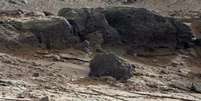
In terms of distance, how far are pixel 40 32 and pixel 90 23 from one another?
3.88ft

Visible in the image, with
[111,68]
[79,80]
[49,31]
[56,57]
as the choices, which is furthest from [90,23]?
[79,80]

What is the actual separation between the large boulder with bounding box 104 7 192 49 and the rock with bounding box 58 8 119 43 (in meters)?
0.28

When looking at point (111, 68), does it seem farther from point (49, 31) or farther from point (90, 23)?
point (90, 23)

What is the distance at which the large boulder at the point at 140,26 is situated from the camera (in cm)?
1162

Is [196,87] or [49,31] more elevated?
[49,31]

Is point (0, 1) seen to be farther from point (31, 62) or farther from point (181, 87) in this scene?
point (181, 87)

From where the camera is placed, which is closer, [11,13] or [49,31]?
[49,31]

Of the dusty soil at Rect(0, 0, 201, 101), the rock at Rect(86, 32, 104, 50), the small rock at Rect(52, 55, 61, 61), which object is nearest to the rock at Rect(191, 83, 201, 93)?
the dusty soil at Rect(0, 0, 201, 101)

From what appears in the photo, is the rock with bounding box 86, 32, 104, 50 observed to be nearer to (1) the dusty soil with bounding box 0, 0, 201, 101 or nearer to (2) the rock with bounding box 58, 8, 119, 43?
(2) the rock with bounding box 58, 8, 119, 43

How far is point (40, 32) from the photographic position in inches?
420

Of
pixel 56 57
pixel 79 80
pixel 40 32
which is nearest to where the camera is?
pixel 79 80


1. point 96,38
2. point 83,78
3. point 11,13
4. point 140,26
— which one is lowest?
point 83,78

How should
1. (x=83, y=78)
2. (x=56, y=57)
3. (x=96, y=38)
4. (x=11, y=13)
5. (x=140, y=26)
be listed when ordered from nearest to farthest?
(x=83, y=78) < (x=56, y=57) < (x=96, y=38) < (x=140, y=26) < (x=11, y=13)

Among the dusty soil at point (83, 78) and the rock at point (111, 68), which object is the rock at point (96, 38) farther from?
the rock at point (111, 68)
